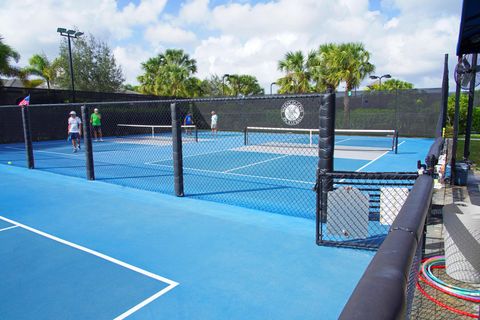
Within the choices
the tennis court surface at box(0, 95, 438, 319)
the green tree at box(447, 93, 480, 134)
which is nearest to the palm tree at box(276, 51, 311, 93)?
the green tree at box(447, 93, 480, 134)

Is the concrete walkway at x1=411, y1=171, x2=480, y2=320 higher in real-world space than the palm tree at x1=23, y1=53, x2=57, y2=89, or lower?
lower

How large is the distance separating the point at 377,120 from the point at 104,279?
2115 centimetres

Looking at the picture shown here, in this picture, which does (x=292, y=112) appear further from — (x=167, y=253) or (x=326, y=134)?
(x=167, y=253)

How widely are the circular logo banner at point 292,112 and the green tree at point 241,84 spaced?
62.7ft

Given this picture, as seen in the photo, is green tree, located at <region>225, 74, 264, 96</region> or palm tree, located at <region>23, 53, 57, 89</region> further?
green tree, located at <region>225, 74, 264, 96</region>

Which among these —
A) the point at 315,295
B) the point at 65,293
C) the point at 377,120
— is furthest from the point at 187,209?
the point at 377,120

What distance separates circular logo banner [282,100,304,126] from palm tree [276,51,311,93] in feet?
14.9

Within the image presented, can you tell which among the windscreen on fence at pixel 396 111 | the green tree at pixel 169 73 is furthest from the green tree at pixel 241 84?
the windscreen on fence at pixel 396 111

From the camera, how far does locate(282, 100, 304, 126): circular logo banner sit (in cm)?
2045

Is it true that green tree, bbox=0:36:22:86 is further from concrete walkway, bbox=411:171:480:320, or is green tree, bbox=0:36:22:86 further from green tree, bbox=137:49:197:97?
concrete walkway, bbox=411:171:480:320

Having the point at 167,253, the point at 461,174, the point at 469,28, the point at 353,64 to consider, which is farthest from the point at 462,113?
the point at 167,253

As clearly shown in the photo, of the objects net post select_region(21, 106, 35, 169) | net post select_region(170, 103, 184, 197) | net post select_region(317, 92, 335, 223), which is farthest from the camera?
net post select_region(21, 106, 35, 169)

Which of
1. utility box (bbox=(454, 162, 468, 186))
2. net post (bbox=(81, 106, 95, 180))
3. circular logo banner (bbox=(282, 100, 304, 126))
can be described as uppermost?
circular logo banner (bbox=(282, 100, 304, 126))

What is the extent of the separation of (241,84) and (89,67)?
19.9 meters
